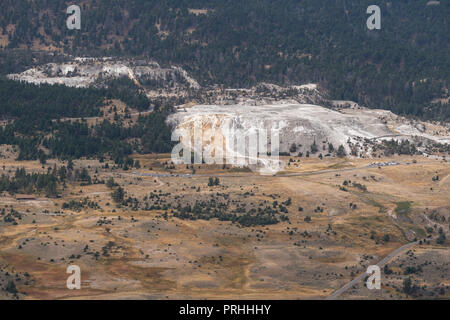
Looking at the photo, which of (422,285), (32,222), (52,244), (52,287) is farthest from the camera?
(32,222)

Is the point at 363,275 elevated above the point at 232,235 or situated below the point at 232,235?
below

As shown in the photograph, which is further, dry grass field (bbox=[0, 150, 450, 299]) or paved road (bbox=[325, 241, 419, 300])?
dry grass field (bbox=[0, 150, 450, 299])

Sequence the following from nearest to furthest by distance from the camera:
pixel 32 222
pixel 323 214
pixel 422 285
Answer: pixel 422 285 → pixel 32 222 → pixel 323 214

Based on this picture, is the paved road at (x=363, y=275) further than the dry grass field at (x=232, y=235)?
No

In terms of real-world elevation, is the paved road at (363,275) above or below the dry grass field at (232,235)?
below

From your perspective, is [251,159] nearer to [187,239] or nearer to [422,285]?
[187,239]

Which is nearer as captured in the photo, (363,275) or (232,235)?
(363,275)

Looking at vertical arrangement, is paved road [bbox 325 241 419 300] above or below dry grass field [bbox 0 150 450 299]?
below

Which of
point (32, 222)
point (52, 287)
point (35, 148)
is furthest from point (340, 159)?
point (52, 287)
